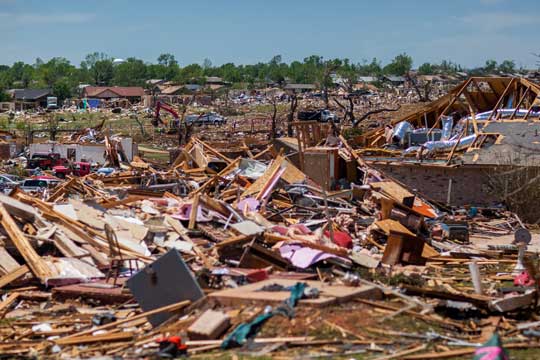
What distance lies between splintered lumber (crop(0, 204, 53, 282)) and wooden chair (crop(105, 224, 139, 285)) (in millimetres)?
974

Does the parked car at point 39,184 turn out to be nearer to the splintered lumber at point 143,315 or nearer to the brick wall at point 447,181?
the brick wall at point 447,181

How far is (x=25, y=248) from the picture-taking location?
14.6m

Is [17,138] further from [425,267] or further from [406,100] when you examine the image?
[406,100]

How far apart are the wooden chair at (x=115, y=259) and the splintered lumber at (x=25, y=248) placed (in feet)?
3.20

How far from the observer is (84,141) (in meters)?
38.8

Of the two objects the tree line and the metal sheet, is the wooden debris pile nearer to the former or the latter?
the metal sheet

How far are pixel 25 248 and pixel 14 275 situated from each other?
79 cm

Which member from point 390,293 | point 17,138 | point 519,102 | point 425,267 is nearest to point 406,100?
point 17,138

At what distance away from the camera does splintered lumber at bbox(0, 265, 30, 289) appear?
541 inches

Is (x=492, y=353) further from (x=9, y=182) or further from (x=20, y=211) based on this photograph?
(x=9, y=182)

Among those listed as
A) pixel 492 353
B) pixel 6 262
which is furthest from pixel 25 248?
pixel 492 353

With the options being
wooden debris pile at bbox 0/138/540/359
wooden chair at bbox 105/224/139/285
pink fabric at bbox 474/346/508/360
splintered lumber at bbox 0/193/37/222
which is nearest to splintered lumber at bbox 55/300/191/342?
wooden debris pile at bbox 0/138/540/359

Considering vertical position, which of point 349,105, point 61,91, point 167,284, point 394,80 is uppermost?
point 394,80

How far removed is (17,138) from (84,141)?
7.31m
